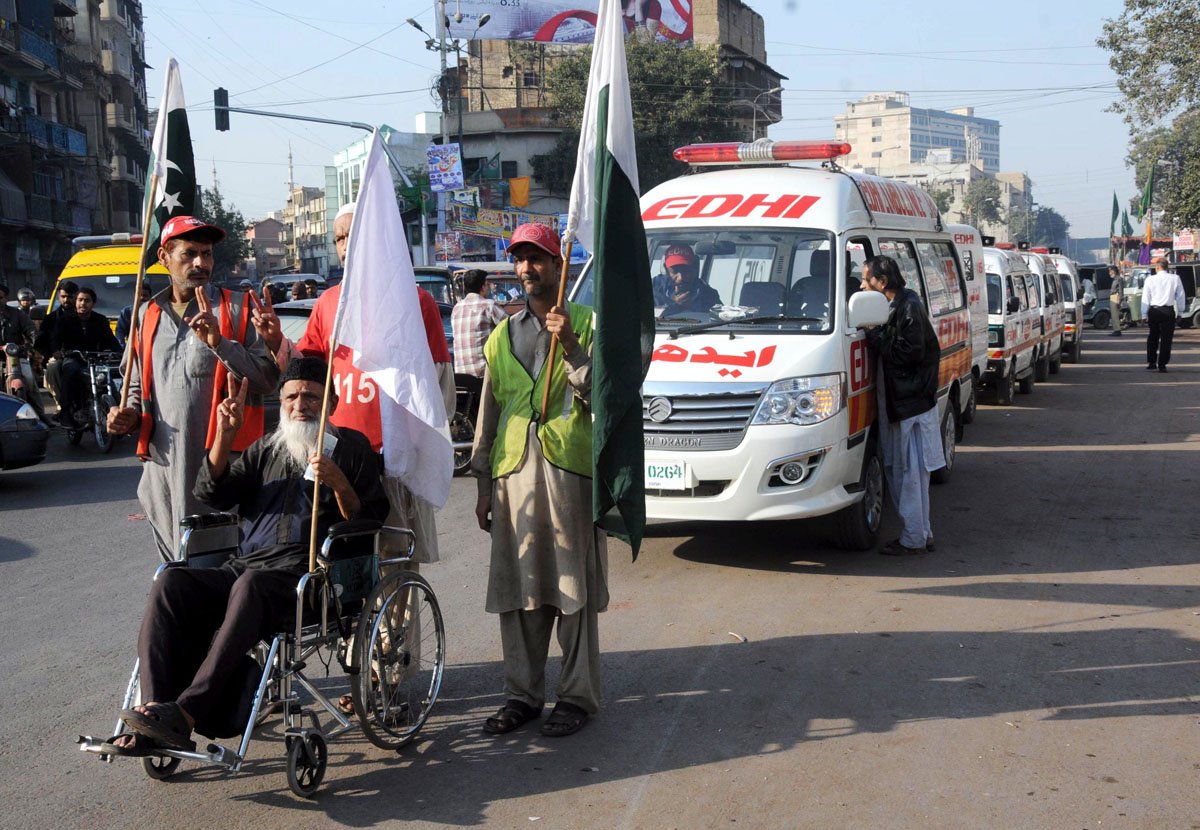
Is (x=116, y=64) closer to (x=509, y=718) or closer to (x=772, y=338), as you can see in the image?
(x=772, y=338)

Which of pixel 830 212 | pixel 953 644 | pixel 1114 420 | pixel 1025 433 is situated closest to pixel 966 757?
pixel 953 644

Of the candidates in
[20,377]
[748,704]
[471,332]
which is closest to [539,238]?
[748,704]

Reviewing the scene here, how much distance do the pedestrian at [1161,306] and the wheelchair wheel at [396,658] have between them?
1864 centimetres

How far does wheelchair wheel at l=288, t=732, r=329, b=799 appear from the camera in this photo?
164 inches

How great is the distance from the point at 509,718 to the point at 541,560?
65 centimetres

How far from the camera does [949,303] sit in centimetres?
1077

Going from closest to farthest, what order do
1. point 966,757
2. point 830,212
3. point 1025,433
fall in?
point 966,757 < point 830,212 < point 1025,433

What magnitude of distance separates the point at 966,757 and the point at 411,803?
82.1 inches

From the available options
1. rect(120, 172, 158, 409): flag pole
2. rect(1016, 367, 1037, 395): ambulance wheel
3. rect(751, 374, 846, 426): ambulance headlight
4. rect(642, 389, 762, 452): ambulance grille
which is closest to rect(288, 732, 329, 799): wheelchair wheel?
rect(120, 172, 158, 409): flag pole

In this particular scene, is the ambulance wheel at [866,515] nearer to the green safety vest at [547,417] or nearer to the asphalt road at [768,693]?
the asphalt road at [768,693]

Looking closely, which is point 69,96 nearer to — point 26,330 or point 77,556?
point 26,330

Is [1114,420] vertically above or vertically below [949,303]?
below

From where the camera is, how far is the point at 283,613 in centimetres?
438

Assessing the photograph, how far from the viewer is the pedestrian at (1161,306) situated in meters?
20.5
